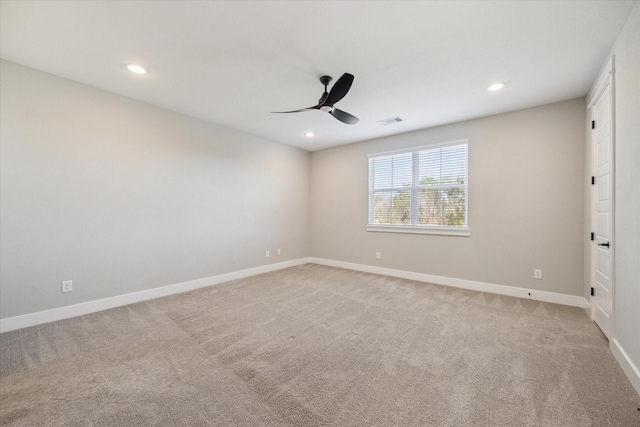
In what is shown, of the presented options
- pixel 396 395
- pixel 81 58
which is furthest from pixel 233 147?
pixel 396 395

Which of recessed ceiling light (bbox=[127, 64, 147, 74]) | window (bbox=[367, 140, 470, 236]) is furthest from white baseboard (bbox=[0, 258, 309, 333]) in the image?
window (bbox=[367, 140, 470, 236])

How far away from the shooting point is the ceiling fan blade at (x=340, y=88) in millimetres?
2246

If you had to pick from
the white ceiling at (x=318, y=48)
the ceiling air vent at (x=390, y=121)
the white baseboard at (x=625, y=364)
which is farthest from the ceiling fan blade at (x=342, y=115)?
the white baseboard at (x=625, y=364)

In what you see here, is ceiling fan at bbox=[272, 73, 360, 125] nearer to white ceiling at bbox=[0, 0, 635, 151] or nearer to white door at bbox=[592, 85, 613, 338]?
white ceiling at bbox=[0, 0, 635, 151]

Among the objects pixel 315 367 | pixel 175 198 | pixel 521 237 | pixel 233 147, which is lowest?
pixel 315 367

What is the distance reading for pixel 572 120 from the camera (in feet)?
10.6

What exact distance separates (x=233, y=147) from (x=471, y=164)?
3.92 metres

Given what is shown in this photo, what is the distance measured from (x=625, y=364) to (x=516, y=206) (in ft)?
7.11

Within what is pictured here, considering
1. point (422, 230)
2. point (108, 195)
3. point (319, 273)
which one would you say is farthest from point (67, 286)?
point (422, 230)

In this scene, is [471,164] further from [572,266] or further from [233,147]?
[233,147]

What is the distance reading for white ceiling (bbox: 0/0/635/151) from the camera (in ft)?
6.02

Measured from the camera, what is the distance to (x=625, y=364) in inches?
73.4

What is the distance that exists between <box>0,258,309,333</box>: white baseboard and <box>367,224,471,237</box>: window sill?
2560mm

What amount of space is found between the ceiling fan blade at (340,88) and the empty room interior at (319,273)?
0.11ft
